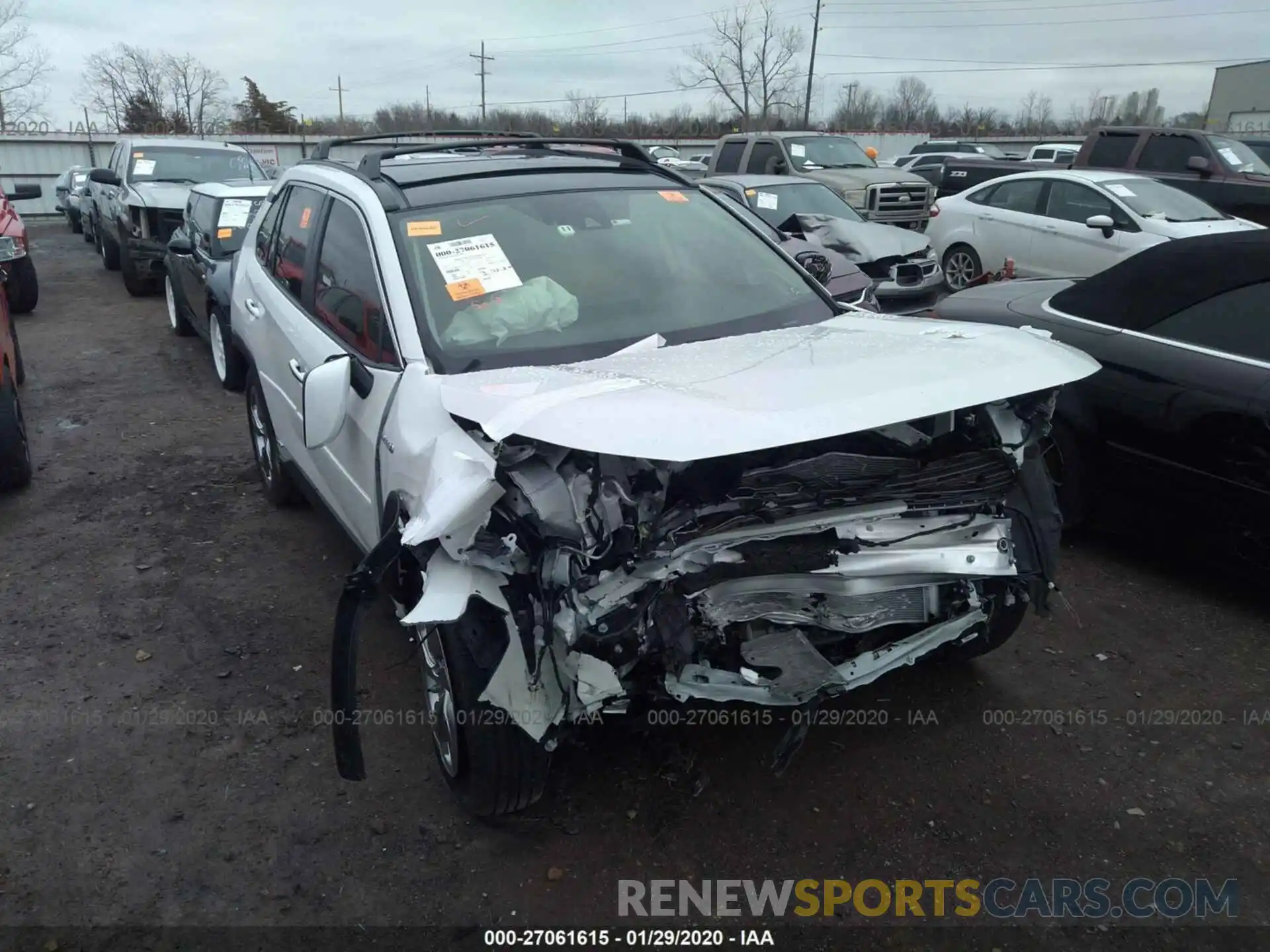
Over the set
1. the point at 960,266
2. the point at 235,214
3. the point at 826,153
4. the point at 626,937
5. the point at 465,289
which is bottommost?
the point at 626,937

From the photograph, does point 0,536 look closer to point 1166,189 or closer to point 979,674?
point 979,674

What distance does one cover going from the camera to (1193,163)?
11828mm

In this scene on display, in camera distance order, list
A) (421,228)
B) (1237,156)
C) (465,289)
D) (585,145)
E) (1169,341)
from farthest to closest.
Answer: (1237,156) → (585,145) → (1169,341) → (421,228) → (465,289)

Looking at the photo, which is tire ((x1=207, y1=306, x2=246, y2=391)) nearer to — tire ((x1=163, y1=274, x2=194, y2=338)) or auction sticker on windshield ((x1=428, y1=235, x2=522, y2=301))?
tire ((x1=163, y1=274, x2=194, y2=338))

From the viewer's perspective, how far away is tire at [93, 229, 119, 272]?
1423 cm

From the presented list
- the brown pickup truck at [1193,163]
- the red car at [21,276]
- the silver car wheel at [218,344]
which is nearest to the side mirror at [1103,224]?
the brown pickup truck at [1193,163]

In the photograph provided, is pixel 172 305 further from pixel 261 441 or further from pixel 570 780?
pixel 570 780

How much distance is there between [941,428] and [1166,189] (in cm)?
898

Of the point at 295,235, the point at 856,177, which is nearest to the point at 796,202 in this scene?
the point at 856,177

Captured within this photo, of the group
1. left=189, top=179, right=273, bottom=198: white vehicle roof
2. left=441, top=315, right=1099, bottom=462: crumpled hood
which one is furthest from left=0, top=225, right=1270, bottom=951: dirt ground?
left=189, top=179, right=273, bottom=198: white vehicle roof

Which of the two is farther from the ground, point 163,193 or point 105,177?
point 105,177

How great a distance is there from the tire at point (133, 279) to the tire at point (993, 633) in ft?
39.2

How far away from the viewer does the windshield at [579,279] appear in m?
3.24

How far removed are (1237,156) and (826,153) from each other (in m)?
5.70
